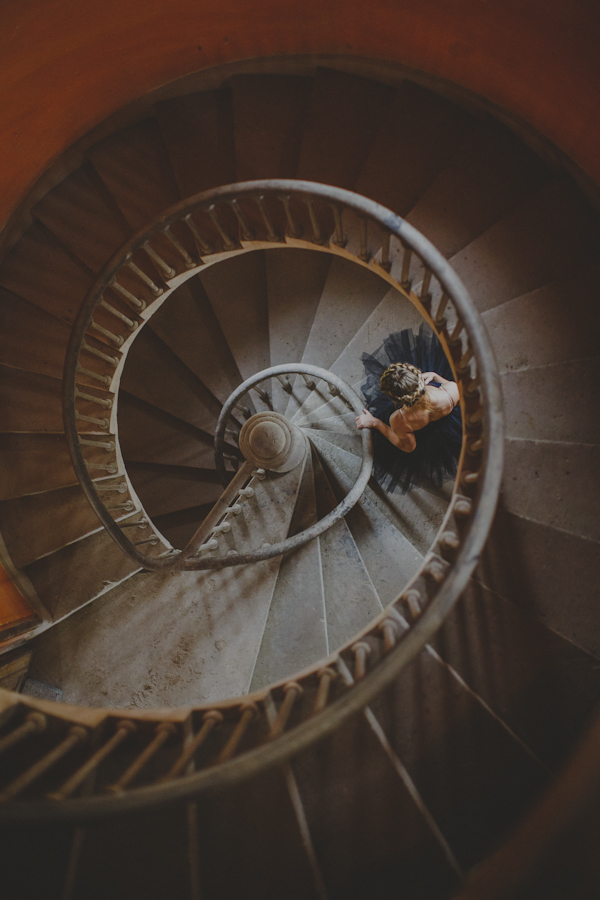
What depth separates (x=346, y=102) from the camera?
3.73 meters

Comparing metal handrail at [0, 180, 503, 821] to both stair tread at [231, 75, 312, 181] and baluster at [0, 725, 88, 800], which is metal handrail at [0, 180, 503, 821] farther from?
stair tread at [231, 75, 312, 181]

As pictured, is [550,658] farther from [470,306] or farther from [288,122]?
[288,122]

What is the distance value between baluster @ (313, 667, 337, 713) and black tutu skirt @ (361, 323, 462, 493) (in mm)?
2376

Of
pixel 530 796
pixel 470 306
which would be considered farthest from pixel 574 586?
pixel 470 306

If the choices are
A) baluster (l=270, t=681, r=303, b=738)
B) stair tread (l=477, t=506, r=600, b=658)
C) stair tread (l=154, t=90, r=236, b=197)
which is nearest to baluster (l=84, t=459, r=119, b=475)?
stair tread (l=154, t=90, r=236, b=197)

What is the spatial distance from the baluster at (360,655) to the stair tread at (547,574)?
0.89 metres

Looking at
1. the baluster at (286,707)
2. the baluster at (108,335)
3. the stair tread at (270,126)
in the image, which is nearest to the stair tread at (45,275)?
the baluster at (108,335)

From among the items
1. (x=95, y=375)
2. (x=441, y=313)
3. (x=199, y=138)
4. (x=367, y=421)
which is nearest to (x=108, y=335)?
(x=95, y=375)

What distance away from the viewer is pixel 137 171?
4.12 m

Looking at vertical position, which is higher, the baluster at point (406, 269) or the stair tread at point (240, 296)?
the stair tread at point (240, 296)

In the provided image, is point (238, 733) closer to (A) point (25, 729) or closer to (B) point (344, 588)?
(A) point (25, 729)

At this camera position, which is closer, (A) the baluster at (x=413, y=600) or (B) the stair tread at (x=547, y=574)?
(A) the baluster at (x=413, y=600)

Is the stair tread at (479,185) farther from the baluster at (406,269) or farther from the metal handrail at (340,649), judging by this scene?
the baluster at (406,269)

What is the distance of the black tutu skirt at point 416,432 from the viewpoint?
4.16 m
